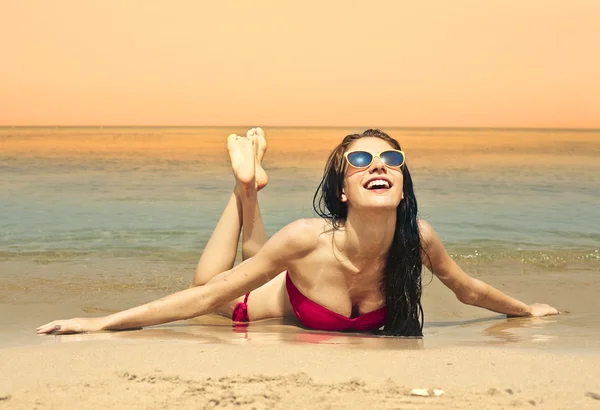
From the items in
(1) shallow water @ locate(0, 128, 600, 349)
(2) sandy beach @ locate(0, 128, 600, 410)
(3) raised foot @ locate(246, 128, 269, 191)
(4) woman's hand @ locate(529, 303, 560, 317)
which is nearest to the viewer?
(2) sandy beach @ locate(0, 128, 600, 410)

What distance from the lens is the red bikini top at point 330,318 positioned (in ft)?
16.0

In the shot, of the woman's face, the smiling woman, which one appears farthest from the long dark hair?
the woman's face

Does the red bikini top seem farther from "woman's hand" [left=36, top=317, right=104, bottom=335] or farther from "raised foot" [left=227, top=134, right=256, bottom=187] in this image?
"woman's hand" [left=36, top=317, right=104, bottom=335]

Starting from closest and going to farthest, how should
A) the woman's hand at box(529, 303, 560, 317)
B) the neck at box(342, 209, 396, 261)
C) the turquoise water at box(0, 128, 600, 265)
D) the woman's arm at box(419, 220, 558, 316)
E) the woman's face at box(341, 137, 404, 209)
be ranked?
the woman's face at box(341, 137, 404, 209) < the neck at box(342, 209, 396, 261) < the woman's arm at box(419, 220, 558, 316) < the woman's hand at box(529, 303, 560, 317) < the turquoise water at box(0, 128, 600, 265)

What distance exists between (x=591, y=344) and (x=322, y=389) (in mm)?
1784

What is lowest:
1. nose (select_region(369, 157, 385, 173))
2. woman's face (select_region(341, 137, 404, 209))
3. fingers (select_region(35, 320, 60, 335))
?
fingers (select_region(35, 320, 60, 335))

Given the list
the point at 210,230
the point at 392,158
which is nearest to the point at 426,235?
the point at 392,158

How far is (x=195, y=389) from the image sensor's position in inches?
Answer: 130

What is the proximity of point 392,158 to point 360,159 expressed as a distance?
0.17 m

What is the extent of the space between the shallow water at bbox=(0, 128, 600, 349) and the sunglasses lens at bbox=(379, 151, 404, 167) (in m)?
1.01

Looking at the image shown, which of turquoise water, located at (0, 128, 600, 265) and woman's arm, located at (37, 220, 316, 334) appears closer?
woman's arm, located at (37, 220, 316, 334)

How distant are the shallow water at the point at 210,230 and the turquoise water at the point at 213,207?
0.02 metres

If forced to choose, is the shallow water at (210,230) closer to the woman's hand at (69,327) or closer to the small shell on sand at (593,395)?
the woman's hand at (69,327)

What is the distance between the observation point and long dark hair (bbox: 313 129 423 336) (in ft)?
15.4
